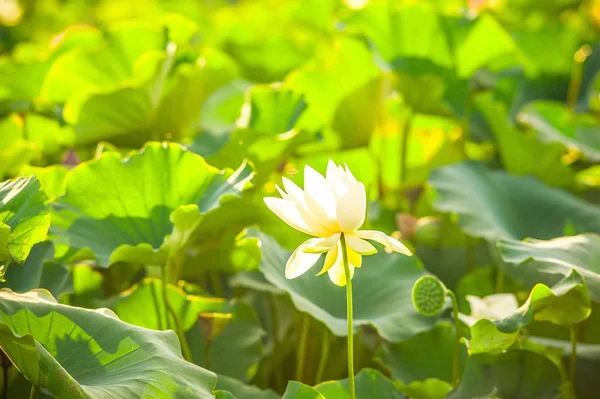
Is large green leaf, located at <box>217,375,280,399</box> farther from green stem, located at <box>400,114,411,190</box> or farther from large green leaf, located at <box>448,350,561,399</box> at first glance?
green stem, located at <box>400,114,411,190</box>

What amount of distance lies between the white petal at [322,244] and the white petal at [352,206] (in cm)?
1

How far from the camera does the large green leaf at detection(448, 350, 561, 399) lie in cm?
95

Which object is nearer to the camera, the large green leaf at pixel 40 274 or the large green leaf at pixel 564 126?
the large green leaf at pixel 40 274

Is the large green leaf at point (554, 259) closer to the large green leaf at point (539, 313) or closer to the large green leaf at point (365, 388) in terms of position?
the large green leaf at point (539, 313)

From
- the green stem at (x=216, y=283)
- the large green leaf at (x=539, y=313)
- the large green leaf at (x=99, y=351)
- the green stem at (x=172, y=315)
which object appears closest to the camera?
the large green leaf at (x=99, y=351)

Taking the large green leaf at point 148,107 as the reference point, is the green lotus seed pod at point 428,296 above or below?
below

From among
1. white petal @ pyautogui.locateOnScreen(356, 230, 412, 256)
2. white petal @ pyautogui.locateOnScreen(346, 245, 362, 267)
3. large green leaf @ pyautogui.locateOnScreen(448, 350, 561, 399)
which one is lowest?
large green leaf @ pyautogui.locateOnScreen(448, 350, 561, 399)

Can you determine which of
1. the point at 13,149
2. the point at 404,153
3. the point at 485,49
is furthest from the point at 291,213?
the point at 485,49

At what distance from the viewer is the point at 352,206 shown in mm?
718

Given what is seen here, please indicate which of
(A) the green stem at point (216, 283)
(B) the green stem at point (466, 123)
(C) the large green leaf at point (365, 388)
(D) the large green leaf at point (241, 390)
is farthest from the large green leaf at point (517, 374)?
(B) the green stem at point (466, 123)

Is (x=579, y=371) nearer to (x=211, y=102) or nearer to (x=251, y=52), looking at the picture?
(x=211, y=102)

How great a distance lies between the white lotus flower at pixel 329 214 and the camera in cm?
72

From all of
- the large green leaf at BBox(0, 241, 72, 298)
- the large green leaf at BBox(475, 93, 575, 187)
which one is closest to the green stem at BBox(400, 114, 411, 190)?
the large green leaf at BBox(475, 93, 575, 187)

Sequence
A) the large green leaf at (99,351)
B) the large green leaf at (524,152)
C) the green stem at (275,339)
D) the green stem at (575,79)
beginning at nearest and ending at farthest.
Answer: the large green leaf at (99,351)
the green stem at (275,339)
the large green leaf at (524,152)
the green stem at (575,79)
